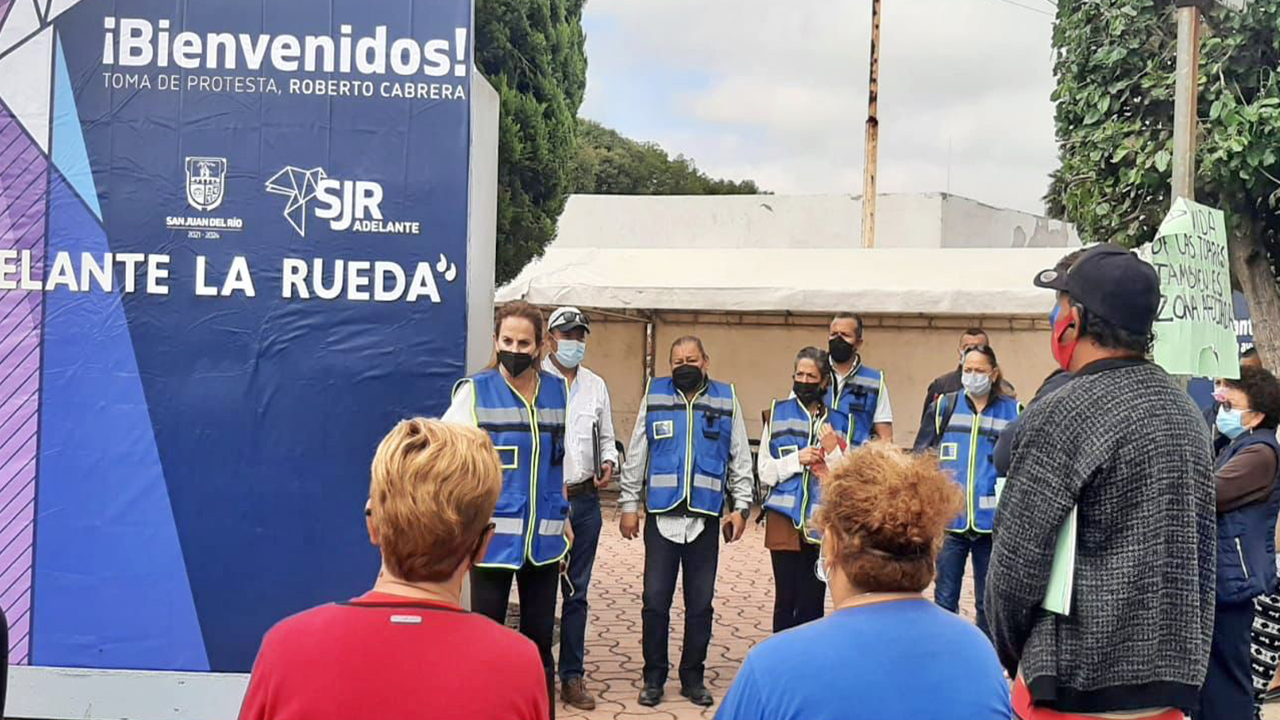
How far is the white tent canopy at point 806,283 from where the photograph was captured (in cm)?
1147

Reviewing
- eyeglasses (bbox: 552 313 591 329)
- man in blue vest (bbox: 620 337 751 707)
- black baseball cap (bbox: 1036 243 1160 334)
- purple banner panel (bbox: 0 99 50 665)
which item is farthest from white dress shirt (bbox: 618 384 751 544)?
black baseball cap (bbox: 1036 243 1160 334)

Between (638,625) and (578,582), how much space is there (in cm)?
193

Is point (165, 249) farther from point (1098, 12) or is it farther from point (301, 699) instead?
point (1098, 12)

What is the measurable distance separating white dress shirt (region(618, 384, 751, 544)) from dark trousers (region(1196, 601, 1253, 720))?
7.97 feet

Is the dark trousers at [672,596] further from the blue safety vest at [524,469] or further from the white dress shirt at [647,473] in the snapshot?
the blue safety vest at [524,469]

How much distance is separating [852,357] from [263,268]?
3.29 meters

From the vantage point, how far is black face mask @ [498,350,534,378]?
4570mm

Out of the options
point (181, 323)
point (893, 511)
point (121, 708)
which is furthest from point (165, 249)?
point (893, 511)

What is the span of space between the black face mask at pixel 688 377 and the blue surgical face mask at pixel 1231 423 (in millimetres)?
2390

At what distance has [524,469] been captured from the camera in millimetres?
4547

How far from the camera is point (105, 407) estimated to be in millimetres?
4516

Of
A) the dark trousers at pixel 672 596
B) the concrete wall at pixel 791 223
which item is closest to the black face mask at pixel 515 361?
the dark trousers at pixel 672 596

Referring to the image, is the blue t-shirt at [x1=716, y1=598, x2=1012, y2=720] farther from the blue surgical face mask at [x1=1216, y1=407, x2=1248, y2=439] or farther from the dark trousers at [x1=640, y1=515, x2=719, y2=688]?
the dark trousers at [x1=640, y1=515, x2=719, y2=688]

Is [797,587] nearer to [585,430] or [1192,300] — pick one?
[585,430]
